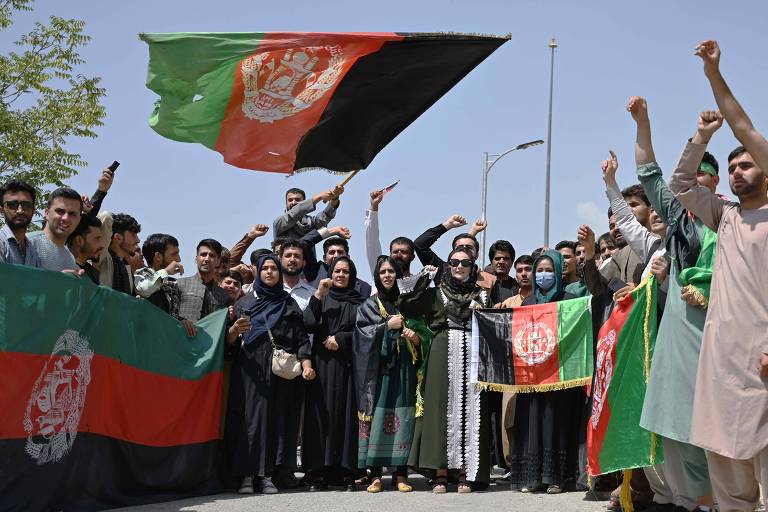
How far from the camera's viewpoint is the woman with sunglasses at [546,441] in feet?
26.6

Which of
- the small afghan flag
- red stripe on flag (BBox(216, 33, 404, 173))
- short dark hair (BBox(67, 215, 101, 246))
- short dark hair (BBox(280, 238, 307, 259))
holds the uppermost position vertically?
red stripe on flag (BBox(216, 33, 404, 173))

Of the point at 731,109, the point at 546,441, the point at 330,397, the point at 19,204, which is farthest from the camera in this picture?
the point at 330,397

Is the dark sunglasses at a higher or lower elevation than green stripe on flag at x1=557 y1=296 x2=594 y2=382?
higher

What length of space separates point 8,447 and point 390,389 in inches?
139

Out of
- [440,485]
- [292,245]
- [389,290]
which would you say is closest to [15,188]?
[292,245]

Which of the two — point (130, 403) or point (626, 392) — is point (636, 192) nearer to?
point (626, 392)

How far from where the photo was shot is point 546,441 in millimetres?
8141

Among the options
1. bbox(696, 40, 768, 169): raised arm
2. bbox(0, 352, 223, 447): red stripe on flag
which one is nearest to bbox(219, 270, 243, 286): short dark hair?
bbox(0, 352, 223, 447): red stripe on flag

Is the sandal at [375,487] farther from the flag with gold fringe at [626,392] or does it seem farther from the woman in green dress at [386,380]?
the flag with gold fringe at [626,392]

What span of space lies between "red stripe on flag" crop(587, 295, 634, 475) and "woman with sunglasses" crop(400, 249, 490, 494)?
1669mm

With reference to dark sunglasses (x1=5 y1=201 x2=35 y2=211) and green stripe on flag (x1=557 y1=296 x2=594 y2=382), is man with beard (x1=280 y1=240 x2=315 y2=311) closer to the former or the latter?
green stripe on flag (x1=557 y1=296 x2=594 y2=382)

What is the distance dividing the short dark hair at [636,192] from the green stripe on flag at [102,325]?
12.0 ft

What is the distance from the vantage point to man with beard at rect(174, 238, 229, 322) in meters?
8.81

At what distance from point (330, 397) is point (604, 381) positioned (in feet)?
9.38
